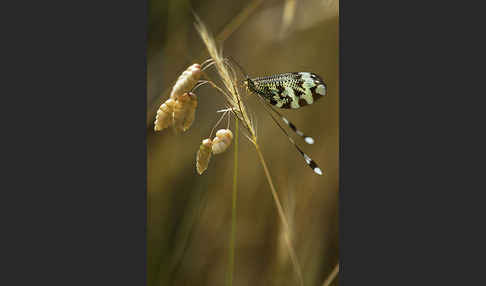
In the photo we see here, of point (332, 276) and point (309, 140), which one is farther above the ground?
point (309, 140)

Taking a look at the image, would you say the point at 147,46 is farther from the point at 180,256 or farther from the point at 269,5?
the point at 180,256

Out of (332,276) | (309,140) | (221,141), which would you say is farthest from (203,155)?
(332,276)

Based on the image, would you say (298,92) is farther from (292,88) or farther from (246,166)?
(246,166)

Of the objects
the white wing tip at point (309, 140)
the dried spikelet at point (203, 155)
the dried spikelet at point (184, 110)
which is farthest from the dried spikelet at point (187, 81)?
the white wing tip at point (309, 140)

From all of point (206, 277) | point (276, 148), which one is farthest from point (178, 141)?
point (206, 277)

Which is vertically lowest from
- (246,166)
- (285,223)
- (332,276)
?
(332,276)

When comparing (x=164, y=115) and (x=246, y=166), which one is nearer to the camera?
(x=164, y=115)

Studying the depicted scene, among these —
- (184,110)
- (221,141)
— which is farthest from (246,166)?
(184,110)
